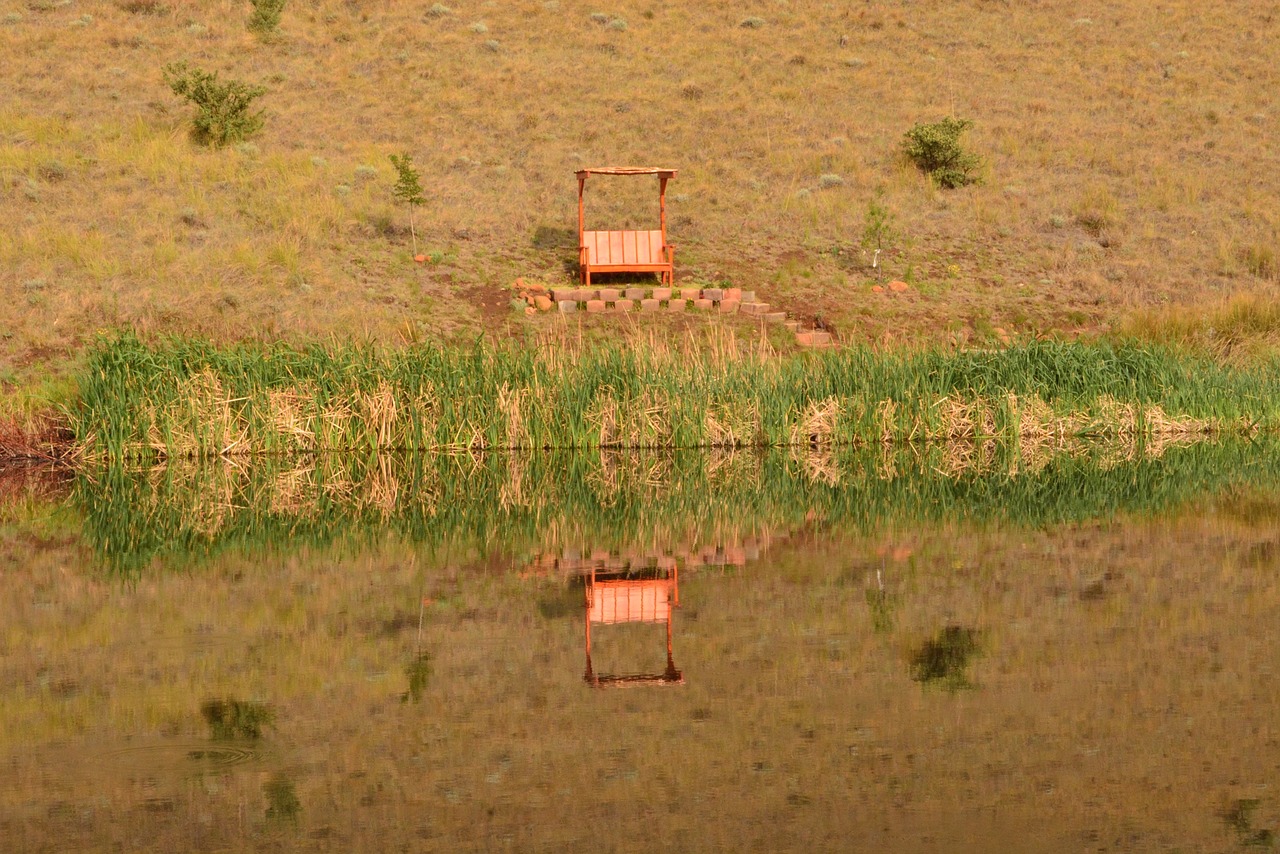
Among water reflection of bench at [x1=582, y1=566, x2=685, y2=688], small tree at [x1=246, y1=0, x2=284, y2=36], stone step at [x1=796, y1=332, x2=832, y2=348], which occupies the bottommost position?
water reflection of bench at [x1=582, y1=566, x2=685, y2=688]

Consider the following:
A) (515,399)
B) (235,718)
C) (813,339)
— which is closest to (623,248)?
(813,339)

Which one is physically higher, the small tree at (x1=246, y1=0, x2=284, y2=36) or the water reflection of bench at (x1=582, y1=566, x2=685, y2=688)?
the small tree at (x1=246, y1=0, x2=284, y2=36)

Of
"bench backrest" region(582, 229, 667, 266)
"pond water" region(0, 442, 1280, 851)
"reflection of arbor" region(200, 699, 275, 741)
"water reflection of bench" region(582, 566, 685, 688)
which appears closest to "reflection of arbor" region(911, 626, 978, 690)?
"pond water" region(0, 442, 1280, 851)

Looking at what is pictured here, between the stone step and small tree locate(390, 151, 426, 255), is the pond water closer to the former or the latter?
the stone step

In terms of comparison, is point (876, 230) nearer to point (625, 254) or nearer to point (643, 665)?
point (625, 254)

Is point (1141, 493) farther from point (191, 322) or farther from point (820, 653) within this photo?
point (191, 322)

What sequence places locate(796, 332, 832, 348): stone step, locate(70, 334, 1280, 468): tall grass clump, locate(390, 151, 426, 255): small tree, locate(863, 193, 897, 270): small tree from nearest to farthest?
locate(70, 334, 1280, 468): tall grass clump → locate(796, 332, 832, 348): stone step → locate(390, 151, 426, 255): small tree → locate(863, 193, 897, 270): small tree
